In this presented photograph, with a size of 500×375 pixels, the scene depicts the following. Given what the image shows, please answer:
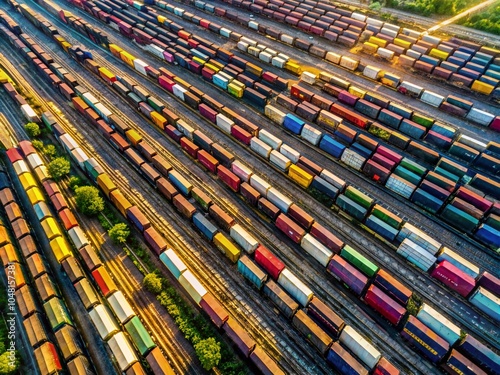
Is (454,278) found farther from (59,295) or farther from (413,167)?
(59,295)

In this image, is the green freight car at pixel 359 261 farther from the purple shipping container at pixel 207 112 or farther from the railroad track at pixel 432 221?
the purple shipping container at pixel 207 112

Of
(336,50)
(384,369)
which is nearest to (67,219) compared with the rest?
(384,369)

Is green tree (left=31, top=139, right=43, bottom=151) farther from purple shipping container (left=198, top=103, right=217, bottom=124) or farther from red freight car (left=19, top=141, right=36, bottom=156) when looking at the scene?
purple shipping container (left=198, top=103, right=217, bottom=124)

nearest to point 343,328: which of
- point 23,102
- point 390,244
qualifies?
point 390,244

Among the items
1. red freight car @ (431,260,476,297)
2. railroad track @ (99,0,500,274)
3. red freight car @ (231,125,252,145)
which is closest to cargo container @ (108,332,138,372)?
railroad track @ (99,0,500,274)

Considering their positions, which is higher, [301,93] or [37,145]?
[301,93]

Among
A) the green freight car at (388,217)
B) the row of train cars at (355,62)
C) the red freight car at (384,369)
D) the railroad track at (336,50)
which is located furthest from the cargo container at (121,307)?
the railroad track at (336,50)
